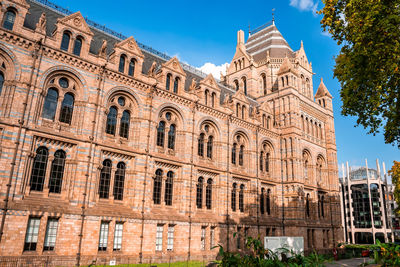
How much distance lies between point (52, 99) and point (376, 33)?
2204cm

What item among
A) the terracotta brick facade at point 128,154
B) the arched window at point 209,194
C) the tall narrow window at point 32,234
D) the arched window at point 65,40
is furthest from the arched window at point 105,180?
the arched window at point 209,194

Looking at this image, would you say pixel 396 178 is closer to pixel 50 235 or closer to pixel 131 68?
pixel 131 68

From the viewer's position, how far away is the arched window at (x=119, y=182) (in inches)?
1007

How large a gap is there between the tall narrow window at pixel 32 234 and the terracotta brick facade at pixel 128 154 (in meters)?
0.12

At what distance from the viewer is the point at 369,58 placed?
1798 cm

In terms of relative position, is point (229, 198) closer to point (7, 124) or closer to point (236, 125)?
point (236, 125)

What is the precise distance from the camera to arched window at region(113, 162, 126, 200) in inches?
1007

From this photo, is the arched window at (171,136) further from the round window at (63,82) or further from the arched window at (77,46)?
the arched window at (77,46)

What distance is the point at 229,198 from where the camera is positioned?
110ft

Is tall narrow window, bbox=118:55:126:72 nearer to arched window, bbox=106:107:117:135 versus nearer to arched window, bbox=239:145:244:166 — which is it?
arched window, bbox=106:107:117:135

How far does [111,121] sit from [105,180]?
16.4 feet

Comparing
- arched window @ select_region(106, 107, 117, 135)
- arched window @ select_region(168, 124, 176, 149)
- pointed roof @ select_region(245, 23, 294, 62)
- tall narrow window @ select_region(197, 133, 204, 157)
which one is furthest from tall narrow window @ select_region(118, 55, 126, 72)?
pointed roof @ select_region(245, 23, 294, 62)

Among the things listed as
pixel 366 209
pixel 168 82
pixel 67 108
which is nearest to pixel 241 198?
pixel 168 82

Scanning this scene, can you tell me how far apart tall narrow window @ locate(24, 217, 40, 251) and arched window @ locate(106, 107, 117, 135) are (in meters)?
8.72
